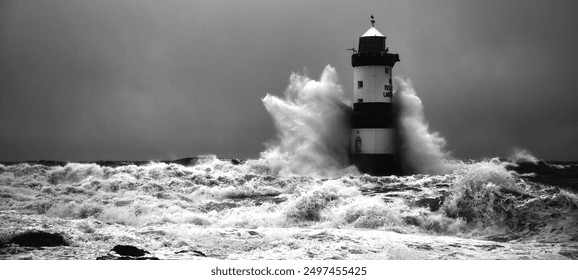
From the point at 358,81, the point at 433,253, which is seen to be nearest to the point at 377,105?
the point at 358,81

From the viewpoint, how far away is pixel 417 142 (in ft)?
69.3

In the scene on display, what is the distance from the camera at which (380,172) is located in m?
20.6

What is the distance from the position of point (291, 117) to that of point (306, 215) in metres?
9.21

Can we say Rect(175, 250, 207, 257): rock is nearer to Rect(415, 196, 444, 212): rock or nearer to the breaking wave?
the breaking wave

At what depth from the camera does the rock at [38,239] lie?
8.55m

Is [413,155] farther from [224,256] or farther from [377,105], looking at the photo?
[224,256]

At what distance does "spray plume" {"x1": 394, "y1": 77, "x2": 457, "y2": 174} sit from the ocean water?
3324 mm

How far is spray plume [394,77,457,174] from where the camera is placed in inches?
827

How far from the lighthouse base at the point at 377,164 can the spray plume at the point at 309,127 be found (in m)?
0.76

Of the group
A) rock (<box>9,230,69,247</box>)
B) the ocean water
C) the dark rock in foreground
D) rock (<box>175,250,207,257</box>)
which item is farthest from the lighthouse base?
the dark rock in foreground

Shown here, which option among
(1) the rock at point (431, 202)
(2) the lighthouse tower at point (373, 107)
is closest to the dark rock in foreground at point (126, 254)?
(1) the rock at point (431, 202)

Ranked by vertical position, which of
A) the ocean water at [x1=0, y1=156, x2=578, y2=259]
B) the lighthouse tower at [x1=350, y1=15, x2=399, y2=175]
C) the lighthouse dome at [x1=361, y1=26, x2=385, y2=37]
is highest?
the lighthouse dome at [x1=361, y1=26, x2=385, y2=37]

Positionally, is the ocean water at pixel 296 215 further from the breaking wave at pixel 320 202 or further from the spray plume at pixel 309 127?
the spray plume at pixel 309 127

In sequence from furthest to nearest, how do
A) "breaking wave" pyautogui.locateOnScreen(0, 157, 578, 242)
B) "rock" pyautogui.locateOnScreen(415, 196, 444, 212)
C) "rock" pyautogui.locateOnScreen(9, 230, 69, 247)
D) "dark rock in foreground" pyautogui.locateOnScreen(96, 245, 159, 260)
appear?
"rock" pyautogui.locateOnScreen(415, 196, 444, 212) < "breaking wave" pyautogui.locateOnScreen(0, 157, 578, 242) < "rock" pyautogui.locateOnScreen(9, 230, 69, 247) < "dark rock in foreground" pyautogui.locateOnScreen(96, 245, 159, 260)
